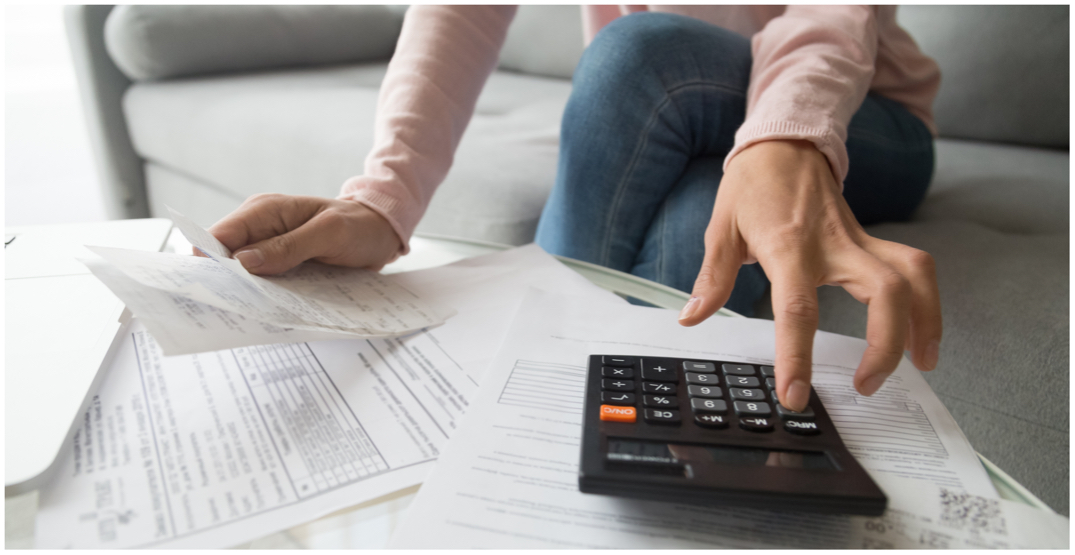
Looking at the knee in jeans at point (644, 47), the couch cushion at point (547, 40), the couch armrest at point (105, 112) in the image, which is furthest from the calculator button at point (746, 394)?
the couch armrest at point (105, 112)

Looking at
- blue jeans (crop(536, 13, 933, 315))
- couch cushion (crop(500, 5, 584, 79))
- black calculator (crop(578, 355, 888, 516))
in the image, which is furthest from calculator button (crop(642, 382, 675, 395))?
couch cushion (crop(500, 5, 584, 79))

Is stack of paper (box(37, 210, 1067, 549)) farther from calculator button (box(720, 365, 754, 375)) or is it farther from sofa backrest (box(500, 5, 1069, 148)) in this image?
sofa backrest (box(500, 5, 1069, 148))

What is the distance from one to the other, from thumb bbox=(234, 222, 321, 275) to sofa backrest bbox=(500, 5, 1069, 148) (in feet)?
3.40

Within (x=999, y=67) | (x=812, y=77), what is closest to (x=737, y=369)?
(x=812, y=77)

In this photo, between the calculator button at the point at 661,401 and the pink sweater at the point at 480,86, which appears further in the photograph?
the pink sweater at the point at 480,86

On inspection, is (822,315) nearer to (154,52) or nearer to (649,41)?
(649,41)

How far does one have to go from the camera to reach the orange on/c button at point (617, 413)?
0.25 m

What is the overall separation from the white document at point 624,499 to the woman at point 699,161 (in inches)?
1.1

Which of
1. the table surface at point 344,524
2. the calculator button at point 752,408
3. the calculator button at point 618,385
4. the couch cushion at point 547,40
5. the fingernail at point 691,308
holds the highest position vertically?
the couch cushion at point 547,40

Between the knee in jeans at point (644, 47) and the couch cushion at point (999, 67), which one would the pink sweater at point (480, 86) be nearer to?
the knee in jeans at point (644, 47)

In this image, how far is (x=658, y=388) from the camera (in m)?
0.28

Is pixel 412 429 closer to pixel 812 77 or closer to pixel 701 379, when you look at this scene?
pixel 701 379

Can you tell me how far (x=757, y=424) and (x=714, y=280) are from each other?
0.09 metres

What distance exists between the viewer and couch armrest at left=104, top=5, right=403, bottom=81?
3.66ft
